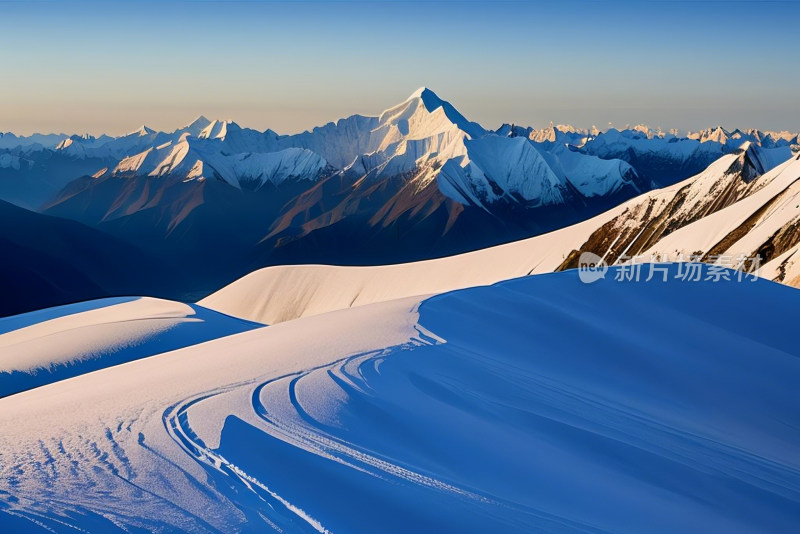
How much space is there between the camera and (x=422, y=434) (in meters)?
10.6

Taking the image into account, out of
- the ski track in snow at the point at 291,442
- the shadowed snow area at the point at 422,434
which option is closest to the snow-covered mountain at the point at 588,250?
the shadowed snow area at the point at 422,434

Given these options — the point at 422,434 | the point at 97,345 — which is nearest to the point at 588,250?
the point at 97,345

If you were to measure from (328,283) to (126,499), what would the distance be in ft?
239

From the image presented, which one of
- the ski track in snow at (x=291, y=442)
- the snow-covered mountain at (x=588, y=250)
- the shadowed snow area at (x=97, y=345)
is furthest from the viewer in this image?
the snow-covered mountain at (x=588, y=250)

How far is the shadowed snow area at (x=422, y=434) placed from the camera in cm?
859

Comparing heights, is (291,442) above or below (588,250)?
below

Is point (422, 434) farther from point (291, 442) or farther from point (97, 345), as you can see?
point (97, 345)

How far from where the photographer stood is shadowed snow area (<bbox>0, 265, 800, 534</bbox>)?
8.59 metres

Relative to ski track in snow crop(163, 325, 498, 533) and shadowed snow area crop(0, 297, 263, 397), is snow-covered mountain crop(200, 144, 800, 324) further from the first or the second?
ski track in snow crop(163, 325, 498, 533)

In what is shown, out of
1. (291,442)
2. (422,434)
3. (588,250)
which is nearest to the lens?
(291,442)

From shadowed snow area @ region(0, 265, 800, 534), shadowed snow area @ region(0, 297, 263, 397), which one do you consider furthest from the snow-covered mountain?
shadowed snow area @ region(0, 265, 800, 534)

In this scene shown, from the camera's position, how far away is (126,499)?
841 cm

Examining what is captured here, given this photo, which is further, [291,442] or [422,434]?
[422,434]

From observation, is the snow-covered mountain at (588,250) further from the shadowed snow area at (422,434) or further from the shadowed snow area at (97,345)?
the shadowed snow area at (422,434)
